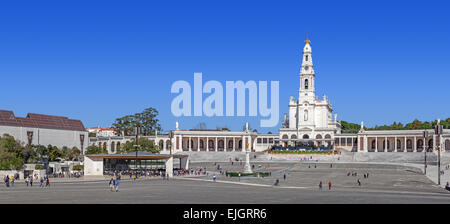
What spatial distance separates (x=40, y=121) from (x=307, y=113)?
56565mm

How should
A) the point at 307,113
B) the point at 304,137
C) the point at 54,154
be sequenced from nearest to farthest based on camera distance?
1. the point at 54,154
2. the point at 304,137
3. the point at 307,113

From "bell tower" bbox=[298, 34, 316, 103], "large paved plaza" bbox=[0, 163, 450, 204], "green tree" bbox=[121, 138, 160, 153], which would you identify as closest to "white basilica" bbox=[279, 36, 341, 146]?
"bell tower" bbox=[298, 34, 316, 103]

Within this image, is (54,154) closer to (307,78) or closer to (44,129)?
(44,129)

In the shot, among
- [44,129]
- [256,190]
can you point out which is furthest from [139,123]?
[256,190]

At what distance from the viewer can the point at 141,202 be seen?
3183 centimetres

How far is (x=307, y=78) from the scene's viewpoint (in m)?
118

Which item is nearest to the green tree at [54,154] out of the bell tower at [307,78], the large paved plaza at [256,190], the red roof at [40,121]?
the red roof at [40,121]

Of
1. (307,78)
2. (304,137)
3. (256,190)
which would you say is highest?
(307,78)

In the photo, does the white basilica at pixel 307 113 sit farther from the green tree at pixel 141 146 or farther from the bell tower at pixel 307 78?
the green tree at pixel 141 146

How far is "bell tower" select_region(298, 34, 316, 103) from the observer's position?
117938 mm

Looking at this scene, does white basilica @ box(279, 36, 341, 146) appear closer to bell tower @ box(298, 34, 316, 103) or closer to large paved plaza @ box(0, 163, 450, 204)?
bell tower @ box(298, 34, 316, 103)

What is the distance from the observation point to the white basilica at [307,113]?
377 feet

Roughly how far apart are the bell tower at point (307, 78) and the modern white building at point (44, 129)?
4938 centimetres

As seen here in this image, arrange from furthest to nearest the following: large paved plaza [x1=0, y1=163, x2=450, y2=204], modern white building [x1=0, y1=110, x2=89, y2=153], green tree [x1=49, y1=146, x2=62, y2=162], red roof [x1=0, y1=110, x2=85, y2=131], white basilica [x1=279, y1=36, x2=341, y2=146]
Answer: white basilica [x1=279, y1=36, x2=341, y2=146]
red roof [x1=0, y1=110, x2=85, y2=131]
modern white building [x1=0, y1=110, x2=89, y2=153]
green tree [x1=49, y1=146, x2=62, y2=162]
large paved plaza [x1=0, y1=163, x2=450, y2=204]
